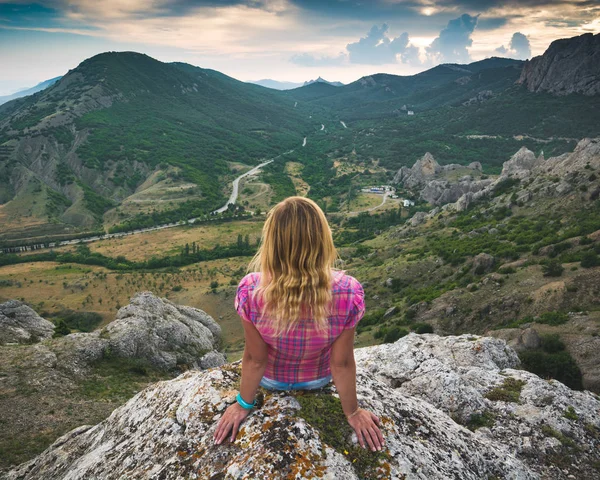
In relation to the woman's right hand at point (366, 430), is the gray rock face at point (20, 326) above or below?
below

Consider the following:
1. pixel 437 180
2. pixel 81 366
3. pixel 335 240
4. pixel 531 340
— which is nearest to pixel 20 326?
pixel 81 366

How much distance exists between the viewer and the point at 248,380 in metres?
4.72

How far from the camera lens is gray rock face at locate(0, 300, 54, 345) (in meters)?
26.0

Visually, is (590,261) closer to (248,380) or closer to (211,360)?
(211,360)

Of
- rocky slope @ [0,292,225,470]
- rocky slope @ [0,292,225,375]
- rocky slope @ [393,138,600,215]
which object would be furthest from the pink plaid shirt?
rocky slope @ [393,138,600,215]

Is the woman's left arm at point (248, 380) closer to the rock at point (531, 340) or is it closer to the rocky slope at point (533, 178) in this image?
the rock at point (531, 340)

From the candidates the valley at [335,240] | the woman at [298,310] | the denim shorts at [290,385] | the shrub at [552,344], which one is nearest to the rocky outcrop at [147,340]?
the valley at [335,240]

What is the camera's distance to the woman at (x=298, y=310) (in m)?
3.95

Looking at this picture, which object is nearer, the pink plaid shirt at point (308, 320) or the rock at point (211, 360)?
the pink plaid shirt at point (308, 320)

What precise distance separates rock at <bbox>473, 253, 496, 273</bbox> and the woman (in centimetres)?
4069

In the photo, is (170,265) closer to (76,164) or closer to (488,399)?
(488,399)

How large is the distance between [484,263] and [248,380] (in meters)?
42.4

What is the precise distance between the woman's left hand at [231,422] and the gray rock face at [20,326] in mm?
27908

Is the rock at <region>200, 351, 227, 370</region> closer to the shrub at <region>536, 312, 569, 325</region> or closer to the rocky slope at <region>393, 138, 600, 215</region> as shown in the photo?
the shrub at <region>536, 312, 569, 325</region>
